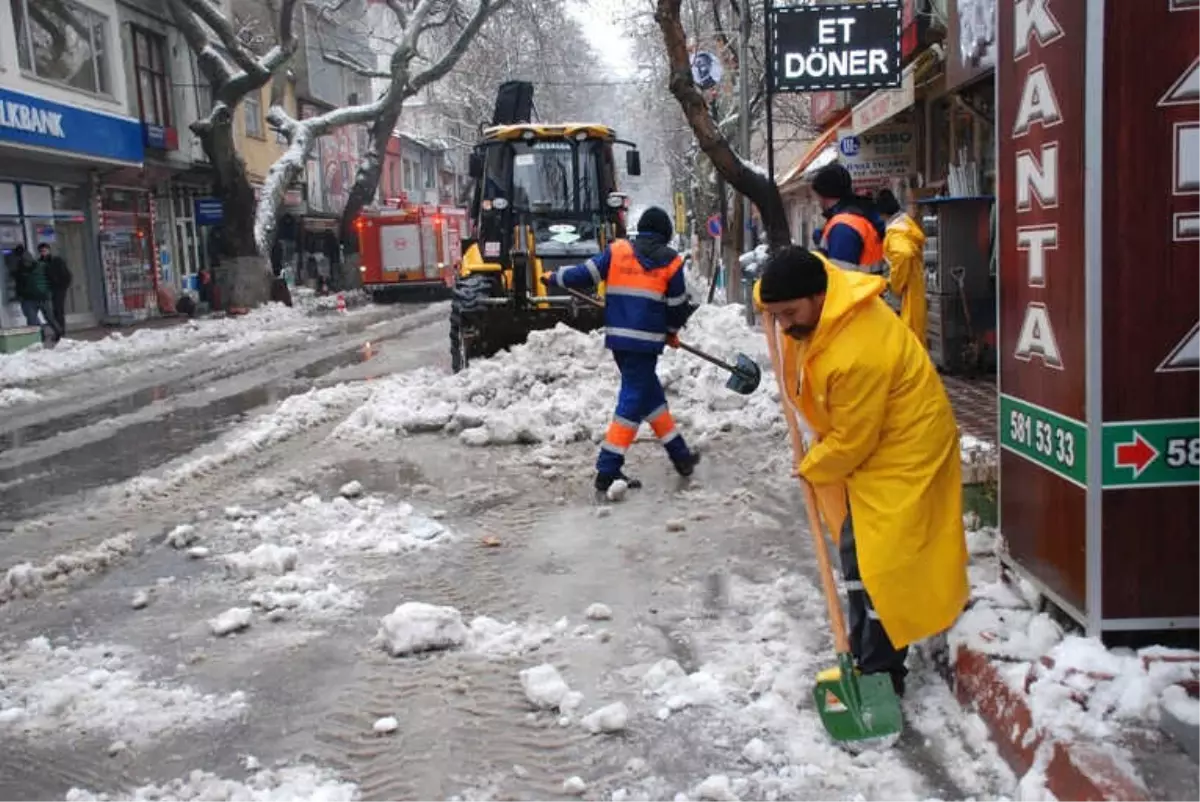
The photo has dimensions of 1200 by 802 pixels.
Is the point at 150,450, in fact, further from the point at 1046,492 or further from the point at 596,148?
the point at 1046,492

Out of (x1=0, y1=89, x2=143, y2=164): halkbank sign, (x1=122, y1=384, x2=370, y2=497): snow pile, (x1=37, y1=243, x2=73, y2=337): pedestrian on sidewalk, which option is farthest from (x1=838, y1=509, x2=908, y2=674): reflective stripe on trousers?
(x1=0, y1=89, x2=143, y2=164): halkbank sign

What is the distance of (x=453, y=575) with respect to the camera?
564 centimetres

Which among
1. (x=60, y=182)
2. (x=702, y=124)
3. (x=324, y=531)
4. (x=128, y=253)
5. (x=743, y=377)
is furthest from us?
(x=128, y=253)

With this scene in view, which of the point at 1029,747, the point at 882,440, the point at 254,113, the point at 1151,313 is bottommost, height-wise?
the point at 1029,747

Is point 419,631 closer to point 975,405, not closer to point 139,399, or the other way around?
point 975,405

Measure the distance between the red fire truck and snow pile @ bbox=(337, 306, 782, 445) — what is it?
801 inches

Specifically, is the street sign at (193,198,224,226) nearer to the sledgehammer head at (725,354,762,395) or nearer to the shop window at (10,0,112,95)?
the shop window at (10,0,112,95)

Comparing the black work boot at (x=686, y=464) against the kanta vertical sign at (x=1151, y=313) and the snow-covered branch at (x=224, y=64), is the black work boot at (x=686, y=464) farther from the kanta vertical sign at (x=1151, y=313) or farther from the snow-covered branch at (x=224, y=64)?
the snow-covered branch at (x=224, y=64)

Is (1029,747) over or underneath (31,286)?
underneath

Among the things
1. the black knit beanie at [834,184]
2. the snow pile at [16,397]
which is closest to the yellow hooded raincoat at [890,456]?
the black knit beanie at [834,184]

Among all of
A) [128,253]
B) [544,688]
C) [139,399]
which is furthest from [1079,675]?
[128,253]

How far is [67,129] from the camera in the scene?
21.3 meters

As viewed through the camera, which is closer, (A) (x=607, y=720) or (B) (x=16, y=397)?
(A) (x=607, y=720)

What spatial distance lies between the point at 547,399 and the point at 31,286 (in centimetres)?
1336
